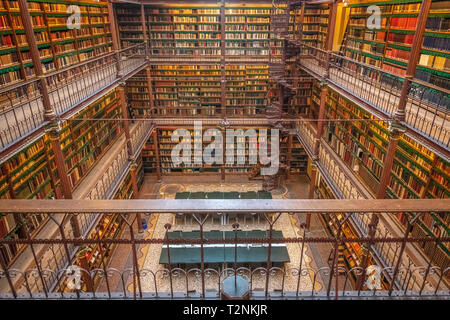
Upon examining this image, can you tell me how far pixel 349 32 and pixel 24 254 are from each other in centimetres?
836

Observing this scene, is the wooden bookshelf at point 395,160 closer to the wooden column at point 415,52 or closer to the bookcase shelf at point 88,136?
the wooden column at point 415,52

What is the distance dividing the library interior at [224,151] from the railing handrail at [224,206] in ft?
0.03

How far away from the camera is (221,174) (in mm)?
10102

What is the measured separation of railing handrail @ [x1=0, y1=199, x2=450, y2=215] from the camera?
158 centimetres

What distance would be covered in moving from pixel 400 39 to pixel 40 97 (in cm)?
618

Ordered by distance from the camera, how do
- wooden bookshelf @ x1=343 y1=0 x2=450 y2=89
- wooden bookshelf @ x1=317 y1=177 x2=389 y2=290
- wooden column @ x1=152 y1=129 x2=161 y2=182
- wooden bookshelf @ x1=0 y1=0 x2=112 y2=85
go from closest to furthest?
wooden bookshelf @ x1=343 y1=0 x2=450 y2=89 < wooden bookshelf @ x1=0 y1=0 x2=112 y2=85 < wooden bookshelf @ x1=317 y1=177 x2=389 y2=290 < wooden column @ x1=152 y1=129 x2=161 y2=182

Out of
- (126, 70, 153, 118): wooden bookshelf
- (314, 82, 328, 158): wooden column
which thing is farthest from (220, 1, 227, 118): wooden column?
(314, 82, 328, 158): wooden column

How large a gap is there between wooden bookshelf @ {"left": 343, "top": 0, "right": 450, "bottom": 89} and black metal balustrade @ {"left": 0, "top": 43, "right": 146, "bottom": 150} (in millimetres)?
5471

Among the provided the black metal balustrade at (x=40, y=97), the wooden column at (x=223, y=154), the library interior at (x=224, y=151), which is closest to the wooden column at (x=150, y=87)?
the library interior at (x=224, y=151)

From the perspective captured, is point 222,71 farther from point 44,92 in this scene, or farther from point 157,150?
point 44,92

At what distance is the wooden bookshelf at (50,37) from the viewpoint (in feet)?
15.9

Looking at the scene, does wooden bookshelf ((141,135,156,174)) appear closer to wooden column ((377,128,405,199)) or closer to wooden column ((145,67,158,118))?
wooden column ((145,67,158,118))
